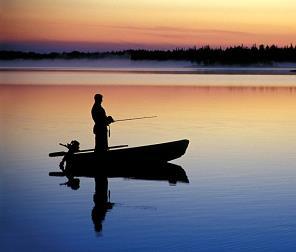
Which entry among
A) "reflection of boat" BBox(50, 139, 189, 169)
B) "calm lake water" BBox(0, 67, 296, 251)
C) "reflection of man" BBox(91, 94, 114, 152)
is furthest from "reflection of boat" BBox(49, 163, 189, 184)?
"reflection of man" BBox(91, 94, 114, 152)

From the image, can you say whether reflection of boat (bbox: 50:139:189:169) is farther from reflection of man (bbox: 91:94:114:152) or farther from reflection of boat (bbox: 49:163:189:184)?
reflection of man (bbox: 91:94:114:152)

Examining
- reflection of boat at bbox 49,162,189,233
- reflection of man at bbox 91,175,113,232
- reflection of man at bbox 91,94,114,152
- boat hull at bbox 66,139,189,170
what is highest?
reflection of man at bbox 91,94,114,152

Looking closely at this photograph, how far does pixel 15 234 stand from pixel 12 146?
9.69m

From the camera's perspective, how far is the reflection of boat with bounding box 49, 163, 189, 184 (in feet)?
47.9

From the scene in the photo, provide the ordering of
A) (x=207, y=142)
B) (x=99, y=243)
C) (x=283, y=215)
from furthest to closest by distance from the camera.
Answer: (x=207, y=142) < (x=283, y=215) < (x=99, y=243)

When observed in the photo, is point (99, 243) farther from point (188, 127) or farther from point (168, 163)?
point (188, 127)

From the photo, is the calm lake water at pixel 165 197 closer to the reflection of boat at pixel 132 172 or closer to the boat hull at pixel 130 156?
the reflection of boat at pixel 132 172

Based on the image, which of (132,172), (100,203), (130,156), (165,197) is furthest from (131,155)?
(100,203)

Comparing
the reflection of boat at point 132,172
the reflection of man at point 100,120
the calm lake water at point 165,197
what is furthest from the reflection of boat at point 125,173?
the reflection of man at point 100,120

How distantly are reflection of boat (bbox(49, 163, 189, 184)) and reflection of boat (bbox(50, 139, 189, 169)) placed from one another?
0.33 ft

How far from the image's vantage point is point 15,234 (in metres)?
9.63

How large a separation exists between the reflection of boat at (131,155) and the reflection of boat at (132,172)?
0.10 metres

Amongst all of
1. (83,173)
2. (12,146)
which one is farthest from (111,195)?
(12,146)

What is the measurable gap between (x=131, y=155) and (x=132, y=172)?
388 mm
